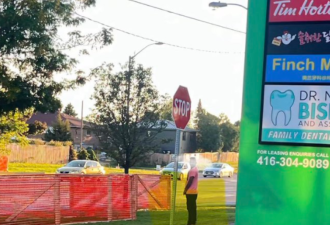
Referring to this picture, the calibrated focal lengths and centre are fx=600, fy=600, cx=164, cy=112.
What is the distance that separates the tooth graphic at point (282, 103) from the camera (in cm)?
651

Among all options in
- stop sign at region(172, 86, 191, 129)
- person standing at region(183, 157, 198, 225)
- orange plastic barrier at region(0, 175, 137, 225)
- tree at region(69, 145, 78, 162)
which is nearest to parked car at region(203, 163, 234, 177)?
tree at region(69, 145, 78, 162)

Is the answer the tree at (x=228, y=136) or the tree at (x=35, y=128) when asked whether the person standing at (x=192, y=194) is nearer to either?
the tree at (x=35, y=128)

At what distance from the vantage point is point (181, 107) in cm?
1045

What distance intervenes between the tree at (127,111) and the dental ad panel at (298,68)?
66.9 feet

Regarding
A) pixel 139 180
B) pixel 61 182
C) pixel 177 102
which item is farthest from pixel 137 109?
pixel 177 102

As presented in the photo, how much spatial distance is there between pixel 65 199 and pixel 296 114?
11.0 metres

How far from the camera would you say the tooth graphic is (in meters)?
6.51

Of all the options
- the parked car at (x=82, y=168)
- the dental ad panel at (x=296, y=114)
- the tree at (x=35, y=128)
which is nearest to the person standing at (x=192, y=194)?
the dental ad panel at (x=296, y=114)

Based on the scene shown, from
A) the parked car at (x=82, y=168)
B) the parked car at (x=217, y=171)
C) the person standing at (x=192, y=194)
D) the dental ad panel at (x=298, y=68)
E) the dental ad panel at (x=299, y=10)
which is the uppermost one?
the dental ad panel at (x=299, y=10)

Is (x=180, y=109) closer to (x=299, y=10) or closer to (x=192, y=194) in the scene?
(x=299, y=10)

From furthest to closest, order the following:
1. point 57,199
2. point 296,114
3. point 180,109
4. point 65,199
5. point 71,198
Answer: point 71,198 → point 65,199 → point 57,199 → point 180,109 → point 296,114

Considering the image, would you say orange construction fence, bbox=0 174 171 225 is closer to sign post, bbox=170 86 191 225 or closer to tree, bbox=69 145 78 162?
sign post, bbox=170 86 191 225

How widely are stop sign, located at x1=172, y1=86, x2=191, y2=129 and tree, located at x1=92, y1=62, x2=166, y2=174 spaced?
16.3 meters

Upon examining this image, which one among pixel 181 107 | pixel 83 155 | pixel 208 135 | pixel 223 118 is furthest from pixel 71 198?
pixel 223 118
